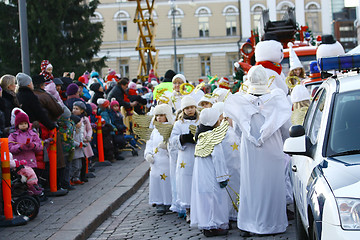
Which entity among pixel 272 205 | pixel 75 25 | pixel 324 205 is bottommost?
pixel 272 205

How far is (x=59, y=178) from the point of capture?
12000mm

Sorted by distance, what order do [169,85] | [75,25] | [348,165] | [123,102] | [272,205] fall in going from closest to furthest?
1. [348,165]
2. [272,205]
3. [169,85]
4. [123,102]
5. [75,25]

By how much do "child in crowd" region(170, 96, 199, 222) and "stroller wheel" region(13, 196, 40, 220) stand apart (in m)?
1.87

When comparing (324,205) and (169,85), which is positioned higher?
(169,85)

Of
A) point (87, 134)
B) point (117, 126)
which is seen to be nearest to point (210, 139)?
point (87, 134)

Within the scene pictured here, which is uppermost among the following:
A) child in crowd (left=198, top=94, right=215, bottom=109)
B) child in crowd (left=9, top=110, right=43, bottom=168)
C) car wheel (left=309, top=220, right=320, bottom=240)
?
child in crowd (left=198, top=94, right=215, bottom=109)

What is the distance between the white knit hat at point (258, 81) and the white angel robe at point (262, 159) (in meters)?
0.08

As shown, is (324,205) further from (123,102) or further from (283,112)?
(123,102)

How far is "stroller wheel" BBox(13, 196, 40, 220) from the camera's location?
369 inches

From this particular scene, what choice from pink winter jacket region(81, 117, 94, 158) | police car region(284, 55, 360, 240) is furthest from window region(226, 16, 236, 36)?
police car region(284, 55, 360, 240)

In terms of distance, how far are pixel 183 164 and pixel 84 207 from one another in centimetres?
178

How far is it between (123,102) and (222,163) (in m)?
10.8

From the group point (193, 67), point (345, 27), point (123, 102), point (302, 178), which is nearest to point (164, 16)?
point (193, 67)

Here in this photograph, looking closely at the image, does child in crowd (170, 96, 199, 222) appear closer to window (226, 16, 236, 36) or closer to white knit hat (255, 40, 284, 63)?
white knit hat (255, 40, 284, 63)
